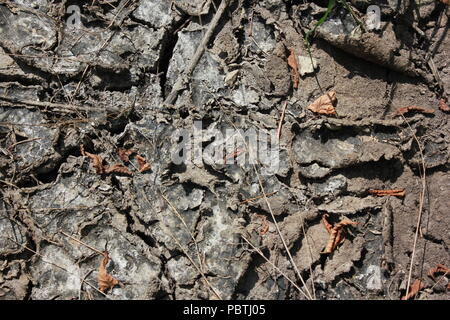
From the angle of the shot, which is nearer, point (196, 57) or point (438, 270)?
point (438, 270)

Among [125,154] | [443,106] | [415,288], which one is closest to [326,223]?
[415,288]

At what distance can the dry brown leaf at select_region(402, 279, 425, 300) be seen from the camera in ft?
7.76

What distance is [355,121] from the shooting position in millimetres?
2535

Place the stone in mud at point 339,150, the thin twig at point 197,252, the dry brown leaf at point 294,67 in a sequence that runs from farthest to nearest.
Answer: the dry brown leaf at point 294,67 → the stone in mud at point 339,150 → the thin twig at point 197,252

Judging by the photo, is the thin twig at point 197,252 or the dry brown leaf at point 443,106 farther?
the dry brown leaf at point 443,106

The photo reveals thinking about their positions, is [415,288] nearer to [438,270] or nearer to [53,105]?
[438,270]

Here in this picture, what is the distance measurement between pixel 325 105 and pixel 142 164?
972mm

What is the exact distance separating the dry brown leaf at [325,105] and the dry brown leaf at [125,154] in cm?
94

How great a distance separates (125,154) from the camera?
2570 mm

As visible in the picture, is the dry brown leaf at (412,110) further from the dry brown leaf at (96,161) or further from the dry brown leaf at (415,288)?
the dry brown leaf at (96,161)

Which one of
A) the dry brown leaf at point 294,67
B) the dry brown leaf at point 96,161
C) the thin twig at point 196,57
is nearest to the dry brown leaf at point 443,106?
the dry brown leaf at point 294,67

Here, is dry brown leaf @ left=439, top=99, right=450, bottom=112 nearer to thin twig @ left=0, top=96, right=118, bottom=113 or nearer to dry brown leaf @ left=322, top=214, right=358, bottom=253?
dry brown leaf @ left=322, top=214, right=358, bottom=253

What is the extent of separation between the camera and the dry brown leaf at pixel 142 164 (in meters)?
2.54

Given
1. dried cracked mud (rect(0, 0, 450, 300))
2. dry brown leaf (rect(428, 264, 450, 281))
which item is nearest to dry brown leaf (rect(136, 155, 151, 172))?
dried cracked mud (rect(0, 0, 450, 300))
